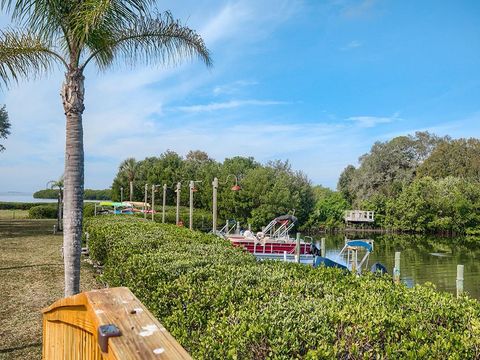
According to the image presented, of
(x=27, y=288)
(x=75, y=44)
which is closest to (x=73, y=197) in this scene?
(x=75, y=44)

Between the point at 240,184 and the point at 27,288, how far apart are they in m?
33.7

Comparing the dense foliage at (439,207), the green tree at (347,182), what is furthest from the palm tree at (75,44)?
the green tree at (347,182)

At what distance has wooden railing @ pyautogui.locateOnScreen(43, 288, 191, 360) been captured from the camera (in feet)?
3.70

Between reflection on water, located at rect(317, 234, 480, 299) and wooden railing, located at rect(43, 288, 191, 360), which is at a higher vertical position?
wooden railing, located at rect(43, 288, 191, 360)

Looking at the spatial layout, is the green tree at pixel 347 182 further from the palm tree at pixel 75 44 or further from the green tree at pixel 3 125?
the palm tree at pixel 75 44

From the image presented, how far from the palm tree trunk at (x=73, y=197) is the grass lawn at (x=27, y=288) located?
1106 millimetres

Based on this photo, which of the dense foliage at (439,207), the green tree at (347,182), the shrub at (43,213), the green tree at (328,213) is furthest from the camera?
the green tree at (347,182)

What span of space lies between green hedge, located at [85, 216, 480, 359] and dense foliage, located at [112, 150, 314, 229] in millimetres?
29955

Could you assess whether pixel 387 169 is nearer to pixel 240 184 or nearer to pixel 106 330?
pixel 240 184

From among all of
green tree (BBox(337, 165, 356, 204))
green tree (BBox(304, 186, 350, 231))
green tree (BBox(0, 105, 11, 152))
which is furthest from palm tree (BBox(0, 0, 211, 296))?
green tree (BBox(337, 165, 356, 204))

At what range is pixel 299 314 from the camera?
9.36 ft

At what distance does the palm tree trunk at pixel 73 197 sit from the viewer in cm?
623

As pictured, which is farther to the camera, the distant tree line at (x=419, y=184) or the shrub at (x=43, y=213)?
the distant tree line at (x=419, y=184)

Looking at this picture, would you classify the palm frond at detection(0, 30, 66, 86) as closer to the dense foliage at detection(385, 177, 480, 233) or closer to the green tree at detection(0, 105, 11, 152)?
the green tree at detection(0, 105, 11, 152)
